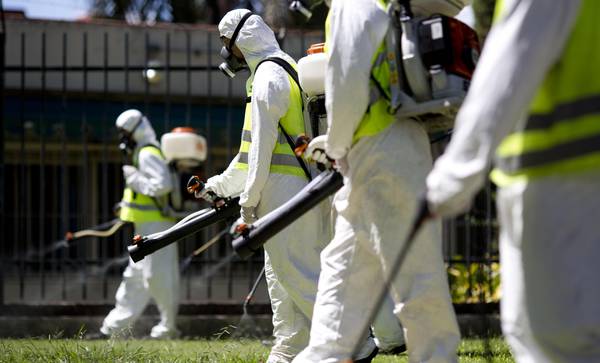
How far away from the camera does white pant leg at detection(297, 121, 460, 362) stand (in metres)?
4.35

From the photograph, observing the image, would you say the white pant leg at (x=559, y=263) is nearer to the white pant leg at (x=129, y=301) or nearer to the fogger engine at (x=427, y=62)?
the fogger engine at (x=427, y=62)

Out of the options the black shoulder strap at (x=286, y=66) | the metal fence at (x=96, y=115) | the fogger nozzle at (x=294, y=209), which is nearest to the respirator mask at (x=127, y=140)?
the metal fence at (x=96, y=115)

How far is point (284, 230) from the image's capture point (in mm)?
6145

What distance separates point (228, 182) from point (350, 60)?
2.34 m

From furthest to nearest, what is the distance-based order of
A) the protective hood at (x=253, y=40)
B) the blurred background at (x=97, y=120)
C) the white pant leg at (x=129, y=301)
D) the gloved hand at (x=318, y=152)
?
1. the blurred background at (x=97, y=120)
2. the white pant leg at (x=129, y=301)
3. the protective hood at (x=253, y=40)
4. the gloved hand at (x=318, y=152)

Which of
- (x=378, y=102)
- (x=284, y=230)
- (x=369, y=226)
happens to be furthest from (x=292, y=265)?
(x=378, y=102)

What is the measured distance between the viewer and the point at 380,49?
Answer: 439 cm

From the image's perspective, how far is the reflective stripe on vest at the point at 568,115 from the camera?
3080 millimetres

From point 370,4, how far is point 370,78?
12.2 inches

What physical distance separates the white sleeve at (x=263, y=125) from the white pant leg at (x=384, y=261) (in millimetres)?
1564

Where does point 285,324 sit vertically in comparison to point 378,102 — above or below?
below

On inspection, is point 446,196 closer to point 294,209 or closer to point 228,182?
point 294,209

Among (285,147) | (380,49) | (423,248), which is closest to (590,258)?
(423,248)

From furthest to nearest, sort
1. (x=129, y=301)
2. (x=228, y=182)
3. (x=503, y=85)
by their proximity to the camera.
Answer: (x=129, y=301) → (x=228, y=182) → (x=503, y=85)
